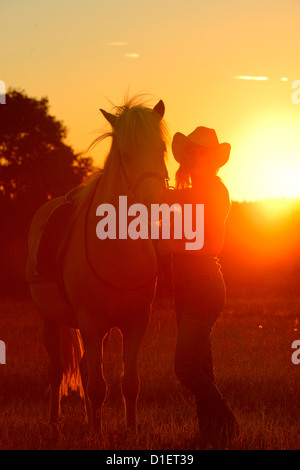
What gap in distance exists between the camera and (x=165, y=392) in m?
9.14

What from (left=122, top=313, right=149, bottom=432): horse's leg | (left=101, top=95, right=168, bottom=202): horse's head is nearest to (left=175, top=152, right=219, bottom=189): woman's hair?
(left=101, top=95, right=168, bottom=202): horse's head

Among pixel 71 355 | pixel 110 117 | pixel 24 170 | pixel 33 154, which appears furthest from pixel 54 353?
pixel 33 154

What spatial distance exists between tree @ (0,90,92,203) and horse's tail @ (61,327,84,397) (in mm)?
24543

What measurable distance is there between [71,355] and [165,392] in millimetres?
1610

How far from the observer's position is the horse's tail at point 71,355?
8078 mm

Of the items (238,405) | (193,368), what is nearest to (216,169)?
(193,368)

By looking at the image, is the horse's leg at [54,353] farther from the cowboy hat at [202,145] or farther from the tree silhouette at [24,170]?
the tree silhouette at [24,170]

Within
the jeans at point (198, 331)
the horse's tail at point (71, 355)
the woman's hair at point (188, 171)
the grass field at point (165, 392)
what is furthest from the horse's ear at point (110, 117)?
the horse's tail at point (71, 355)

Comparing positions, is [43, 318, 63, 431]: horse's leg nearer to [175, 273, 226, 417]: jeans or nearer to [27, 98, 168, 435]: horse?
[27, 98, 168, 435]: horse

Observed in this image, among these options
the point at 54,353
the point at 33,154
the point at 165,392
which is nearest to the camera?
the point at 54,353

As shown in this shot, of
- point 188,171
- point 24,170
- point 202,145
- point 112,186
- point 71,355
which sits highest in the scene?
point 24,170

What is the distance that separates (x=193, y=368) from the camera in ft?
18.6

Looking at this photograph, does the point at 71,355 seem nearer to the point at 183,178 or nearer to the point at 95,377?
the point at 95,377

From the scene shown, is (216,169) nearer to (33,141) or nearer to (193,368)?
(193,368)
